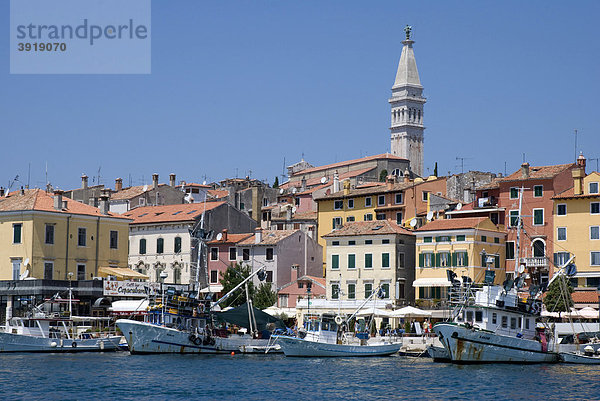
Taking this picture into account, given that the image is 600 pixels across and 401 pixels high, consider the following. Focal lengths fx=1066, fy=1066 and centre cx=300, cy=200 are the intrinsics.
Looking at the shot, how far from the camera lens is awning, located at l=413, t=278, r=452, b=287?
80.0 metres

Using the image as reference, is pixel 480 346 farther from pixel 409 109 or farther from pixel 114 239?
pixel 409 109

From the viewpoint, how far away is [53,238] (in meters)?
82.1

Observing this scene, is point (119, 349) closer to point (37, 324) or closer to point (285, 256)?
point (37, 324)

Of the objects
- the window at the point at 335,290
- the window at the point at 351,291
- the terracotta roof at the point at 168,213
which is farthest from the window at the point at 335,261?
the terracotta roof at the point at 168,213

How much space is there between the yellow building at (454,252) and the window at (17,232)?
3055cm

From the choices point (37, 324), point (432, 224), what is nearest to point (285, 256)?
point (432, 224)

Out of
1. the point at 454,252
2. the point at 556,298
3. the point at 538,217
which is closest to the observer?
the point at 556,298

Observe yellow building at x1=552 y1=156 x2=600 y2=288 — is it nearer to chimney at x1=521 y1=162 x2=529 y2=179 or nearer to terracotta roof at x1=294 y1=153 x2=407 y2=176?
chimney at x1=521 y1=162 x2=529 y2=179

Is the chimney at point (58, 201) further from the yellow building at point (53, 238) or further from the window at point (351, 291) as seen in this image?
the window at point (351, 291)

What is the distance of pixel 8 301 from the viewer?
258 ft

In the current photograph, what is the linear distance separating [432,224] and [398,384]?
33344 mm

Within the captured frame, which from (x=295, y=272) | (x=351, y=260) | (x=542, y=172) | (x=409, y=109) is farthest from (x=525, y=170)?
(x=409, y=109)

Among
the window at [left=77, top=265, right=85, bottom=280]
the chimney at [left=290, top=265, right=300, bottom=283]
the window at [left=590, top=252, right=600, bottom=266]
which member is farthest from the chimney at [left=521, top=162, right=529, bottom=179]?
the window at [left=77, top=265, right=85, bottom=280]

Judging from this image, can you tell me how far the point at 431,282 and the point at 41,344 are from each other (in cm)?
2960
